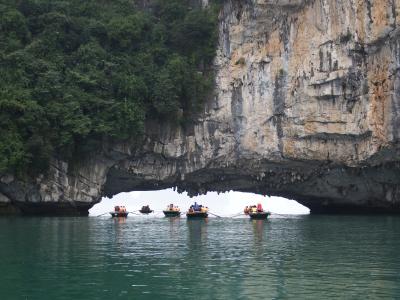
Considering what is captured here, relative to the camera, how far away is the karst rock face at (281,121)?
111ft

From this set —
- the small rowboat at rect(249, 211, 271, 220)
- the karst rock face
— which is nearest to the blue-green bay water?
the karst rock face

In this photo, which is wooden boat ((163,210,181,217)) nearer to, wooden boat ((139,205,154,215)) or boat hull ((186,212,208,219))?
boat hull ((186,212,208,219))

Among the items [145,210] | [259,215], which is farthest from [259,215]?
[145,210]

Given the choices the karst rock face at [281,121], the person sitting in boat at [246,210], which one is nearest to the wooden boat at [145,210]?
the person sitting in boat at [246,210]

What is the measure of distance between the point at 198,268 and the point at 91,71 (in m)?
24.3

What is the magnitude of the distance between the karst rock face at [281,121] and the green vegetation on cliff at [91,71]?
153 cm

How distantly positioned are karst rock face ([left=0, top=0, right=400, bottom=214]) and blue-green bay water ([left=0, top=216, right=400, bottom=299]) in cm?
1420

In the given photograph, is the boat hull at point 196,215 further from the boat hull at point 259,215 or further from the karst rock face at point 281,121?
the boat hull at point 259,215

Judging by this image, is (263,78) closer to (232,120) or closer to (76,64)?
(232,120)

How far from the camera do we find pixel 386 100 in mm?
33750

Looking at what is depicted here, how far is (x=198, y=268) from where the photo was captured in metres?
14.0

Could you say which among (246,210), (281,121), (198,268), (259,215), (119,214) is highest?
(281,121)

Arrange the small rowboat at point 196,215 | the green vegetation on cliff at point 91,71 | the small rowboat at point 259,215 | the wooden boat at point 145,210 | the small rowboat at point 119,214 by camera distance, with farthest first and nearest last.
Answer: the wooden boat at point 145,210
the small rowboat at point 119,214
the small rowboat at point 196,215
the small rowboat at point 259,215
the green vegetation on cliff at point 91,71

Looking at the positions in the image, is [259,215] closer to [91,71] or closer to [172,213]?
[172,213]
